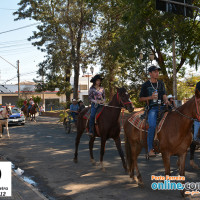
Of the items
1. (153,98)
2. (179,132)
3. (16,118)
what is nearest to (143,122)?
(153,98)

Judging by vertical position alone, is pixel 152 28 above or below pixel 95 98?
above

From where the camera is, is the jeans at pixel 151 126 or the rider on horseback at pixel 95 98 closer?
the jeans at pixel 151 126

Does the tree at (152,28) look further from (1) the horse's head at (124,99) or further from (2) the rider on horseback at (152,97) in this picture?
(2) the rider on horseback at (152,97)

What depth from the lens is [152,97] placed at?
5973 millimetres

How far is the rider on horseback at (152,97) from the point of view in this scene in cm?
600

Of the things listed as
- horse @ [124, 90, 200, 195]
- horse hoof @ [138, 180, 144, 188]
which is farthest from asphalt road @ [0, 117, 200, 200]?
horse @ [124, 90, 200, 195]

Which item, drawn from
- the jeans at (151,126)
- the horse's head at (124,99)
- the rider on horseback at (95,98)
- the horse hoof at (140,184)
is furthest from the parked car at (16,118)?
the jeans at (151,126)

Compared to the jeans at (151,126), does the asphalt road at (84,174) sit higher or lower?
lower

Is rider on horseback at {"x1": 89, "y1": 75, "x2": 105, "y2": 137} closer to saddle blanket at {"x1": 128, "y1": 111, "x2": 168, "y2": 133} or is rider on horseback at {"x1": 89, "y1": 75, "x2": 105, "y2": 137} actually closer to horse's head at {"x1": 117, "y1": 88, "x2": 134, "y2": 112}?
horse's head at {"x1": 117, "y1": 88, "x2": 134, "y2": 112}

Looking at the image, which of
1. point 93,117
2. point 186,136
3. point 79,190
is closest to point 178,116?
point 186,136

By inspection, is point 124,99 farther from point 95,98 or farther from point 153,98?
point 153,98

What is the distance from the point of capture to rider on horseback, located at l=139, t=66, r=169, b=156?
19.7 feet

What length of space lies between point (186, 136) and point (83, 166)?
13.6ft

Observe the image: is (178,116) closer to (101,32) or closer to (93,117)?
(93,117)
